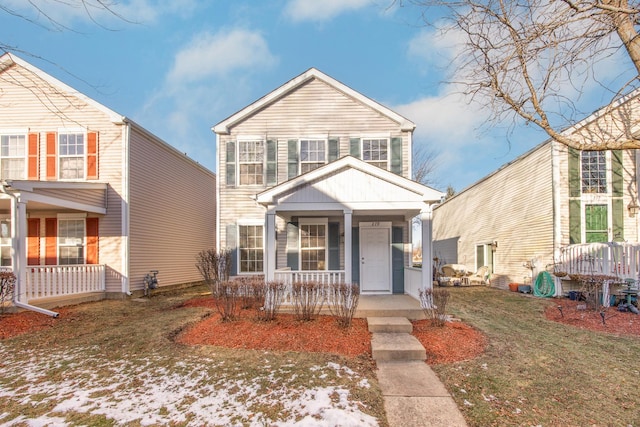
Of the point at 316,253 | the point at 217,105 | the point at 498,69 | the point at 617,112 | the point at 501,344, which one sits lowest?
the point at 501,344

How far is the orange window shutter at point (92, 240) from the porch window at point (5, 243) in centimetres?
268

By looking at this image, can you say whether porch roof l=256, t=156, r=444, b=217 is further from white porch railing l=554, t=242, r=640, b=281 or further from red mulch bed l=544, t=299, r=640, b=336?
white porch railing l=554, t=242, r=640, b=281

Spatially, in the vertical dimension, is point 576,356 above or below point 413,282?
below

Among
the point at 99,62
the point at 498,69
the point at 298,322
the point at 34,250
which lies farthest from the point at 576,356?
the point at 34,250

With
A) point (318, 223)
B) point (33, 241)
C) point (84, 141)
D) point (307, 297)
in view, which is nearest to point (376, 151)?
point (318, 223)

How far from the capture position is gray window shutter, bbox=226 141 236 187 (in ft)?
35.1

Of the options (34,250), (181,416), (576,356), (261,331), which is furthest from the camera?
(34,250)

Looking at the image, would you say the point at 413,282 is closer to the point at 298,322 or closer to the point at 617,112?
the point at 298,322

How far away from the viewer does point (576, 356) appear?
17.0 feet

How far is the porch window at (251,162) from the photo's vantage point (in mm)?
10719

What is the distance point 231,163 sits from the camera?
35.2 ft

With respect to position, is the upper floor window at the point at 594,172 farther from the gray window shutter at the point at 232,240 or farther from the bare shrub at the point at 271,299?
the gray window shutter at the point at 232,240

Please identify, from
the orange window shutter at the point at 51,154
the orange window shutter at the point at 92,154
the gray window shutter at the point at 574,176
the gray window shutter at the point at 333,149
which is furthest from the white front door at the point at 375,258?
the orange window shutter at the point at 51,154

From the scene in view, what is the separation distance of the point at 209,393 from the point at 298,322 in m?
2.95
